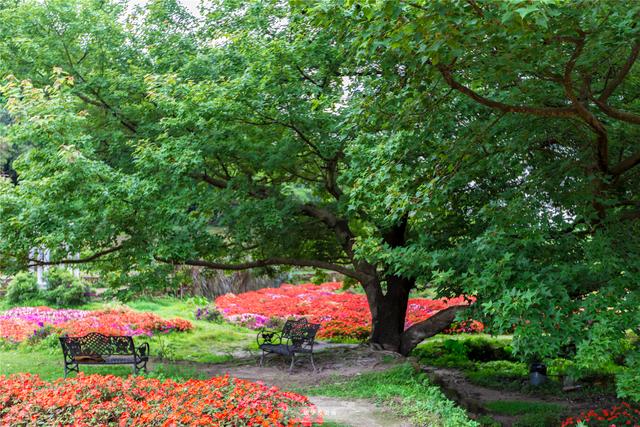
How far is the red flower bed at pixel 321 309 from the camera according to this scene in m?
17.7

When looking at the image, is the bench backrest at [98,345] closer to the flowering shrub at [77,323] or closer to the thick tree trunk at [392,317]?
the flowering shrub at [77,323]

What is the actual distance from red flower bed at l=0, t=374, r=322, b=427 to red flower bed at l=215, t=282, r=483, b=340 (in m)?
10.5

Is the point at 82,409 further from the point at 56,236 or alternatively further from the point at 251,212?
the point at 251,212

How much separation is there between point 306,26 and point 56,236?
4.89 m

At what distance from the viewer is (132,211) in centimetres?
921

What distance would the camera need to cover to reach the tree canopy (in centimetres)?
553

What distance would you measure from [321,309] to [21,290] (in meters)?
9.50

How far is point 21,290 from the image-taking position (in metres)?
19.0

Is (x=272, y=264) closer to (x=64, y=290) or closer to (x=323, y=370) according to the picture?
(x=323, y=370)

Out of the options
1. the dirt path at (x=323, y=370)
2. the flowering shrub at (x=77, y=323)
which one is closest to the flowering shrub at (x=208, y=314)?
the flowering shrub at (x=77, y=323)

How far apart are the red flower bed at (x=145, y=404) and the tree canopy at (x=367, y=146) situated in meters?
2.17

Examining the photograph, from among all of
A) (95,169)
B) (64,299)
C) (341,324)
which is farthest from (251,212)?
(64,299)

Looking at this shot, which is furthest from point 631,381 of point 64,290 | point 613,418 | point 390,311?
point 64,290

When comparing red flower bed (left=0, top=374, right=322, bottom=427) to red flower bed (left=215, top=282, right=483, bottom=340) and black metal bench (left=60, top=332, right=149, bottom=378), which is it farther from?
red flower bed (left=215, top=282, right=483, bottom=340)
